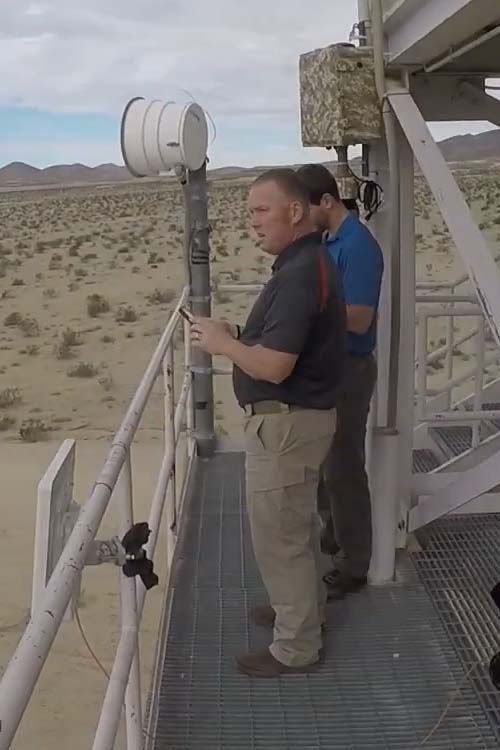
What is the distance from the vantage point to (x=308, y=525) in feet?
11.2

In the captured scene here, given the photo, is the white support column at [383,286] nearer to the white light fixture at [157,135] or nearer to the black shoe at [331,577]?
the black shoe at [331,577]

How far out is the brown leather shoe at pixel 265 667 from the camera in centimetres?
364

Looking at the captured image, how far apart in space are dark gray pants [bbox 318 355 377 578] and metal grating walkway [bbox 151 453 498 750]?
215 millimetres

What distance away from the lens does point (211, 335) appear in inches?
120

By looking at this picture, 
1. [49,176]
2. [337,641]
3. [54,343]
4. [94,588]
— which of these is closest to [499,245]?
[54,343]

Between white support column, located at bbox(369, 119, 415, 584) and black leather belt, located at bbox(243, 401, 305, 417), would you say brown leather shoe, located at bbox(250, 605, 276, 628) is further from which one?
black leather belt, located at bbox(243, 401, 305, 417)

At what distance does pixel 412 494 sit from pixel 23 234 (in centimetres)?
4014

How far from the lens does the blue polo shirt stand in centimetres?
376

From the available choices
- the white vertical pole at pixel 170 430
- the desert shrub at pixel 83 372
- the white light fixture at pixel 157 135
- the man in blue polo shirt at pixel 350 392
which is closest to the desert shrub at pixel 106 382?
the desert shrub at pixel 83 372

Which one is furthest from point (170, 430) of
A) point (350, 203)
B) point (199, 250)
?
point (199, 250)

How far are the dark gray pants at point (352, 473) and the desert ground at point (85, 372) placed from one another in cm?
159

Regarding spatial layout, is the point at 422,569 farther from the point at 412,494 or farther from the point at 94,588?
the point at 94,588

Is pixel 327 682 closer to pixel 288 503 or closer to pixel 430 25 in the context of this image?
pixel 288 503

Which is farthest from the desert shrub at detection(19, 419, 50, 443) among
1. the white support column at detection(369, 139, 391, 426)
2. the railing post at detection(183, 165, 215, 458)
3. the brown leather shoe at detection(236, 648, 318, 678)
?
the brown leather shoe at detection(236, 648, 318, 678)
